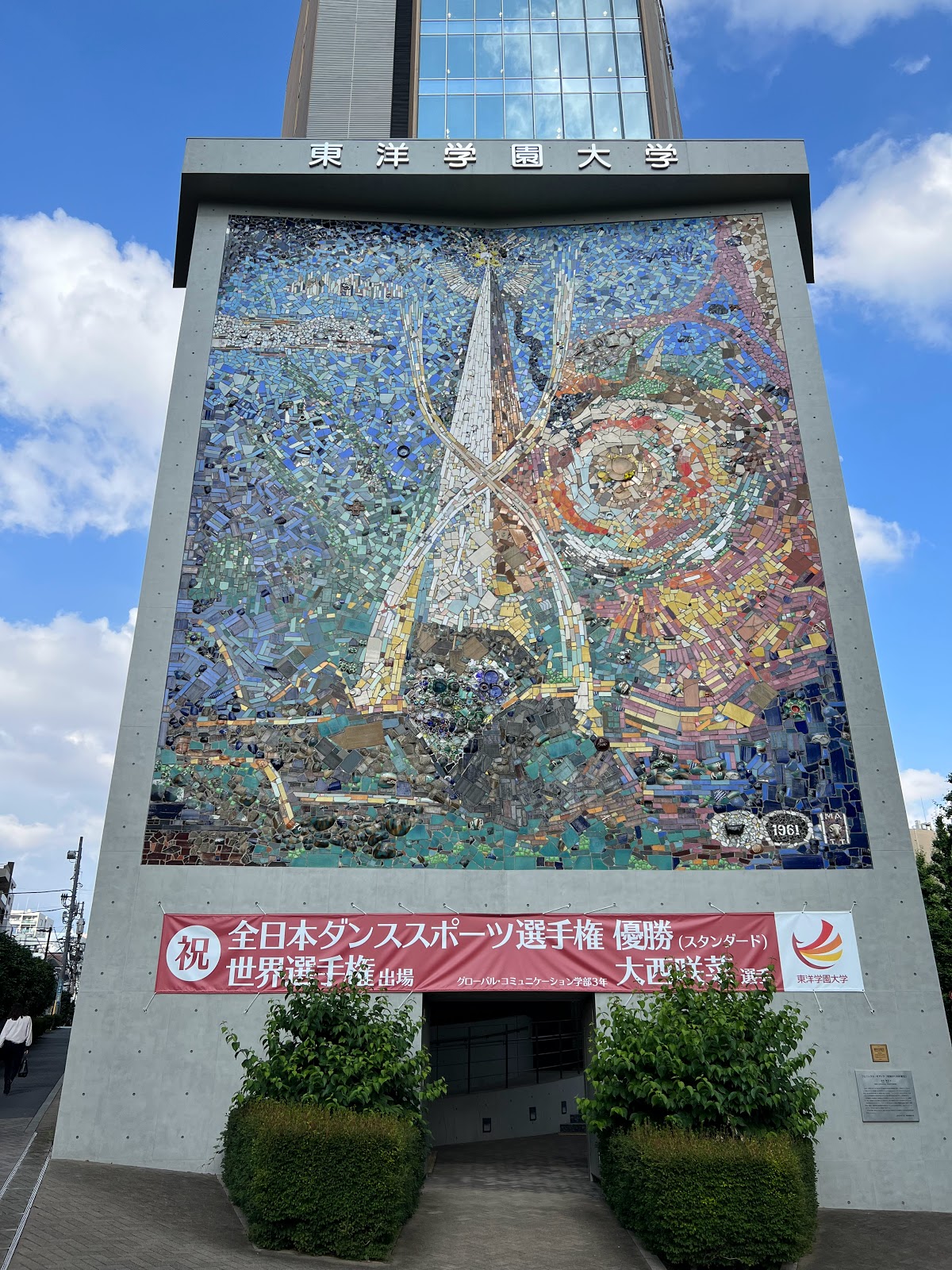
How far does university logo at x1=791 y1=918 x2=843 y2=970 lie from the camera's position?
12.2m

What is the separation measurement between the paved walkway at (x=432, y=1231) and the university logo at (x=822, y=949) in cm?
261

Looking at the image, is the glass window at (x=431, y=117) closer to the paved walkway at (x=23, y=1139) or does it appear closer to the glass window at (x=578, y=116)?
the glass window at (x=578, y=116)

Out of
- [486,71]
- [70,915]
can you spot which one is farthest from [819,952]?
[70,915]

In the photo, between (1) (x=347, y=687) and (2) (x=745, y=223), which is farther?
(2) (x=745, y=223)

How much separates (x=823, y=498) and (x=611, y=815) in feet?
18.6

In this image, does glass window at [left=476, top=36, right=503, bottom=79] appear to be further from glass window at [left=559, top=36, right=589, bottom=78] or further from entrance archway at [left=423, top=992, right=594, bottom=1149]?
entrance archway at [left=423, top=992, right=594, bottom=1149]

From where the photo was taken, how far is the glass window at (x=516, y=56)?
2038 centimetres

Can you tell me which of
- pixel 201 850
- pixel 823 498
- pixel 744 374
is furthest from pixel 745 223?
pixel 201 850

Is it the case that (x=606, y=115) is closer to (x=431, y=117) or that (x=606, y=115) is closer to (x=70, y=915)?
(x=431, y=117)

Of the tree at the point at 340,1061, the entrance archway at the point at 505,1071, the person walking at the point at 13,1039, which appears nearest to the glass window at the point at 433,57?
the entrance archway at the point at 505,1071

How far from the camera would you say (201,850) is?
41.2 ft

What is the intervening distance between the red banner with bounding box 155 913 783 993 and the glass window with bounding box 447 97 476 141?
15.1 meters

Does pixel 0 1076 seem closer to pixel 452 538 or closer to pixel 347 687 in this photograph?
pixel 347 687

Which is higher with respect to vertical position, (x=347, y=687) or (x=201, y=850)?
(x=347, y=687)
